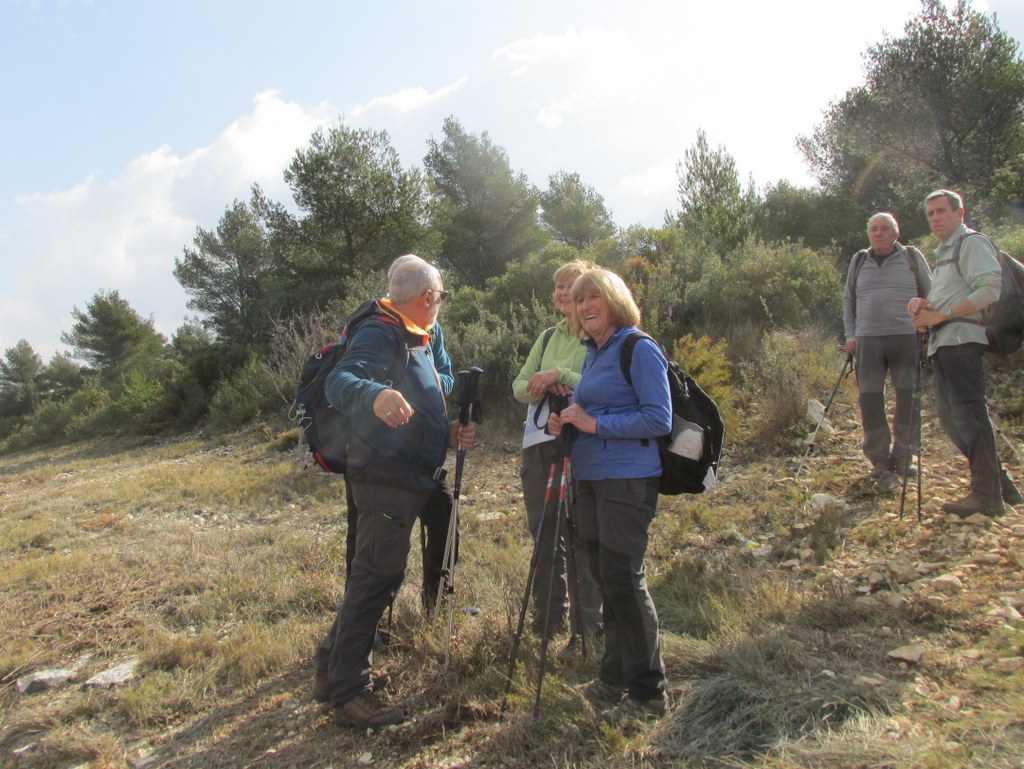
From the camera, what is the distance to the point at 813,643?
9.60 feet

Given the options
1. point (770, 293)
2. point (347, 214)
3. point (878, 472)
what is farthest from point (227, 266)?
point (878, 472)

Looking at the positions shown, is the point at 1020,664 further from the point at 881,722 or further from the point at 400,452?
the point at 400,452

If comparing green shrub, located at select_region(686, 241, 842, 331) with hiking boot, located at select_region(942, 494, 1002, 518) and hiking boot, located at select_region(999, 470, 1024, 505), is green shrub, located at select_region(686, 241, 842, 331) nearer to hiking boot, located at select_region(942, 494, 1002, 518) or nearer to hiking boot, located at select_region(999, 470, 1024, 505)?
hiking boot, located at select_region(999, 470, 1024, 505)

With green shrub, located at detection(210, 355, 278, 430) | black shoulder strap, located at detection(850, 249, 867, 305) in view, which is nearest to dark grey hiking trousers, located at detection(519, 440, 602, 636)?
black shoulder strap, located at detection(850, 249, 867, 305)

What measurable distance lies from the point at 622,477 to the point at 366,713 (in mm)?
1422

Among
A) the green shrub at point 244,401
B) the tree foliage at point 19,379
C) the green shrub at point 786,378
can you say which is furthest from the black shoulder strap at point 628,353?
the tree foliage at point 19,379

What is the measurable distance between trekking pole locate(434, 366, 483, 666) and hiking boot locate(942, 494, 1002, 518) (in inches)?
126

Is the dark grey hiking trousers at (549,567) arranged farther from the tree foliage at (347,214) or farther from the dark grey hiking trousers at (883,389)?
the tree foliage at (347,214)

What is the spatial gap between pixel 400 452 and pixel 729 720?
1.61 metres

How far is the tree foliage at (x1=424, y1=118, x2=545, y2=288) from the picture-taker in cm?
2638

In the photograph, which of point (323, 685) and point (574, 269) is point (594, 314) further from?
point (323, 685)

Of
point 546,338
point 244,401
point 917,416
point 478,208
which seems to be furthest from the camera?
point 478,208

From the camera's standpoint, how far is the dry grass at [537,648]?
7.70 feet

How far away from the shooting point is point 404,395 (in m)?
2.84
